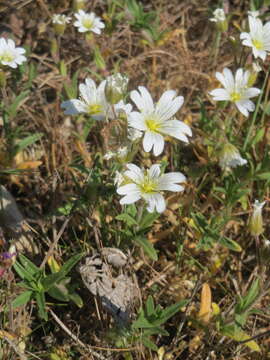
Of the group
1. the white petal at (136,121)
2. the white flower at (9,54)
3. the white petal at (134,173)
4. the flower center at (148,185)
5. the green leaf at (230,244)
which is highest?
the white flower at (9,54)

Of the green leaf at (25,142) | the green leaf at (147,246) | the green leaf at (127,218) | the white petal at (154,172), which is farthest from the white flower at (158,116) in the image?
the green leaf at (25,142)

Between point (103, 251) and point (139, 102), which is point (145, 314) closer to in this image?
point (103, 251)

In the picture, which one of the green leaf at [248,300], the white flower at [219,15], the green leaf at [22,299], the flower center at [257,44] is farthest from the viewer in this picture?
the white flower at [219,15]

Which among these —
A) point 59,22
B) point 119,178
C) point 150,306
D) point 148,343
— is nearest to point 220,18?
point 59,22

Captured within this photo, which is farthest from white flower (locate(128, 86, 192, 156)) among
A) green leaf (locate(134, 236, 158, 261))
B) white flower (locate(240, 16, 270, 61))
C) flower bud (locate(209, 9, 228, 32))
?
flower bud (locate(209, 9, 228, 32))

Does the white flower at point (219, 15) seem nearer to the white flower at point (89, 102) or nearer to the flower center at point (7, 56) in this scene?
the white flower at point (89, 102)

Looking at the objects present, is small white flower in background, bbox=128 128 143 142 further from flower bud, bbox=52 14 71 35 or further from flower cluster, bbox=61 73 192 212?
flower bud, bbox=52 14 71 35
